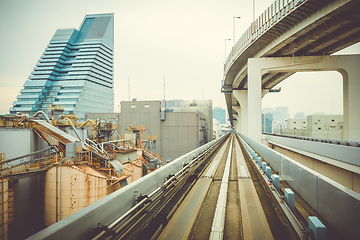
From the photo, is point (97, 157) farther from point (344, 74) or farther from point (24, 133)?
point (344, 74)

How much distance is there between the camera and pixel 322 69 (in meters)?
16.1

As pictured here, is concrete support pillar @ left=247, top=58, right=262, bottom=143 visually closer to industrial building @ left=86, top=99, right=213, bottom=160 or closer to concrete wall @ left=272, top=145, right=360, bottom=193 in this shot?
concrete wall @ left=272, top=145, right=360, bottom=193

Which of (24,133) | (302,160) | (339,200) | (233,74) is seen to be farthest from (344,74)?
(24,133)

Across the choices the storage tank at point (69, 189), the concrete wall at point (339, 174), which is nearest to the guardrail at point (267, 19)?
the concrete wall at point (339, 174)

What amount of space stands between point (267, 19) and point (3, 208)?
20238 mm

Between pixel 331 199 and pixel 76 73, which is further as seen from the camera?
pixel 76 73

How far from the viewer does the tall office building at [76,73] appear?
212 ft

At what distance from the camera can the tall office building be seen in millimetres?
64500

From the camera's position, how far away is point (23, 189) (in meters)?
12.1

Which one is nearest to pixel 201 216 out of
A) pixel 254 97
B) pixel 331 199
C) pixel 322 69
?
pixel 331 199

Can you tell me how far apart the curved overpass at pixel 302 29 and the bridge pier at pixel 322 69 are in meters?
0.70


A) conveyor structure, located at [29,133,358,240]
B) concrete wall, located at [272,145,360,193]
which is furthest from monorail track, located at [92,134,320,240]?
concrete wall, located at [272,145,360,193]

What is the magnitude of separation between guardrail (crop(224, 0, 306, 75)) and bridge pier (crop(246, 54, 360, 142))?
2120 millimetres

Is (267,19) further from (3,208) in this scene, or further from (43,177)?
(3,208)
